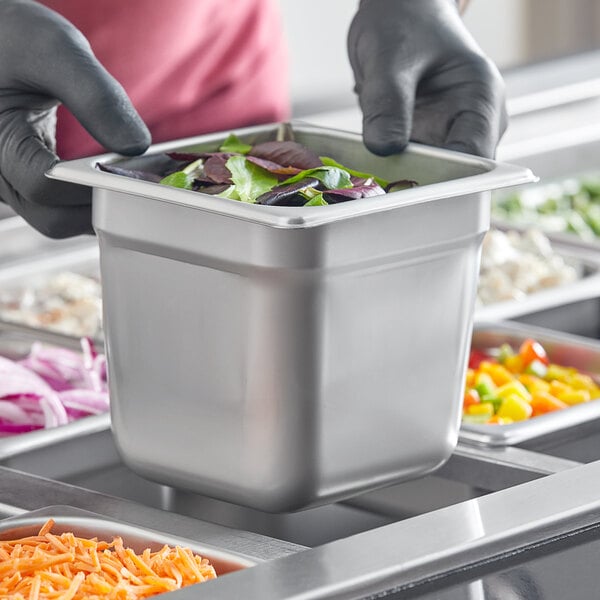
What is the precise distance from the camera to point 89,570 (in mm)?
1021

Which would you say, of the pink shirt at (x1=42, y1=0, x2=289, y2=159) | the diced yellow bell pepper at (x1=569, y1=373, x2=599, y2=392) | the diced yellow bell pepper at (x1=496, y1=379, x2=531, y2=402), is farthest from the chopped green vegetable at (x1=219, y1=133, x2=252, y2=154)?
the pink shirt at (x1=42, y1=0, x2=289, y2=159)

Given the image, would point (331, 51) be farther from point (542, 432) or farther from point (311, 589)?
point (311, 589)

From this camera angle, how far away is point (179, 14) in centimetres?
220

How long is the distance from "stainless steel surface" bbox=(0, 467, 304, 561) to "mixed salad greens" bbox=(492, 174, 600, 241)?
155cm

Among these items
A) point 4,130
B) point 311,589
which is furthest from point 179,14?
point 311,589

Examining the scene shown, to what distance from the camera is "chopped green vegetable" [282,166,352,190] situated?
3.53ft

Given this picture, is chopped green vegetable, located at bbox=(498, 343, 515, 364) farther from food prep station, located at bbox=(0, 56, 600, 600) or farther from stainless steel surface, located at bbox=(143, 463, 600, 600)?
stainless steel surface, located at bbox=(143, 463, 600, 600)

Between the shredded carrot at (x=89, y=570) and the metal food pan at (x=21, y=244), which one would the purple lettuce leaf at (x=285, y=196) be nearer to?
the shredded carrot at (x=89, y=570)

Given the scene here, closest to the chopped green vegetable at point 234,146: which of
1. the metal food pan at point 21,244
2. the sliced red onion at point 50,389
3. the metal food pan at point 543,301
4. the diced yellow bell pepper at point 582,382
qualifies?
the sliced red onion at point 50,389

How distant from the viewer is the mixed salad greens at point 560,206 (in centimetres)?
266

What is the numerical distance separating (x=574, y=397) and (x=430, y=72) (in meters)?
0.46

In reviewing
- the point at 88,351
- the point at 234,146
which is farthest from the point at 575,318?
the point at 234,146

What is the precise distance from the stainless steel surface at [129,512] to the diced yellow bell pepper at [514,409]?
0.55 meters

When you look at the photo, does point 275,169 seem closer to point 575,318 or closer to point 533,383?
point 533,383
